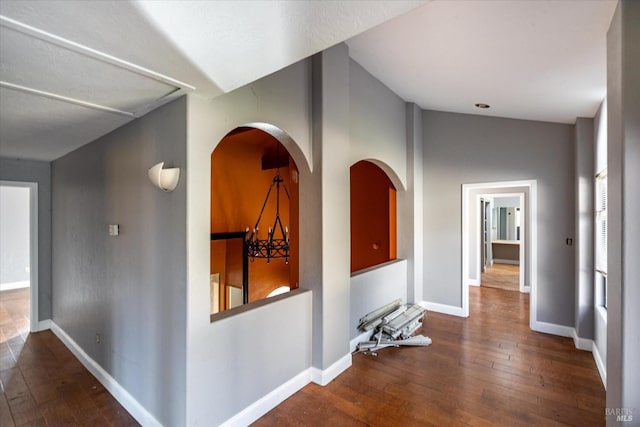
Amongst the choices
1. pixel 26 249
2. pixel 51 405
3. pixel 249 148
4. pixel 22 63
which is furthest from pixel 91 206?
pixel 26 249

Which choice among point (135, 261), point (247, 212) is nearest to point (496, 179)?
point (247, 212)

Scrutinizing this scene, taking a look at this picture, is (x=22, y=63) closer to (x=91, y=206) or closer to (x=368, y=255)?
(x=91, y=206)

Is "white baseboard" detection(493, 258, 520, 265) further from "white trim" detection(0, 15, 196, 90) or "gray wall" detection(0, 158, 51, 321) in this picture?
"gray wall" detection(0, 158, 51, 321)

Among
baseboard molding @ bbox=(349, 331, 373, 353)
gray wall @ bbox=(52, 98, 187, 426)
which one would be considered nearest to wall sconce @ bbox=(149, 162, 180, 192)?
gray wall @ bbox=(52, 98, 187, 426)

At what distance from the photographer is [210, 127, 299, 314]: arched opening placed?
540 cm

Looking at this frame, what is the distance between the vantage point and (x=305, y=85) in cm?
285

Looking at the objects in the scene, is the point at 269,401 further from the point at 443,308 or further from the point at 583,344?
the point at 583,344

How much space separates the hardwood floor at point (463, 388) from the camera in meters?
2.38

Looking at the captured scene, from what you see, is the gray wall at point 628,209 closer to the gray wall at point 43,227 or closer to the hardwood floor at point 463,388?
the hardwood floor at point 463,388

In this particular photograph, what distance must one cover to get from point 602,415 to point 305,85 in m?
3.65

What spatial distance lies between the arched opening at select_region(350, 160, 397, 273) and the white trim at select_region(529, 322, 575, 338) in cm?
210

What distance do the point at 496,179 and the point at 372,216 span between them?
79.1 inches

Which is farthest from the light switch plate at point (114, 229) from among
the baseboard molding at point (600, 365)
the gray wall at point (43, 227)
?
the baseboard molding at point (600, 365)

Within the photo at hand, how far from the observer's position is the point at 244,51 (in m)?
1.38
